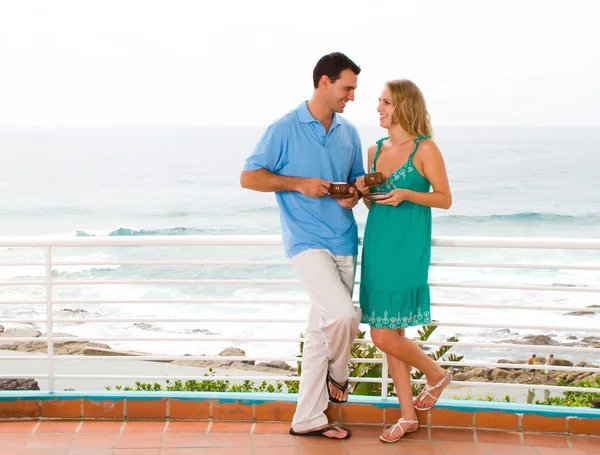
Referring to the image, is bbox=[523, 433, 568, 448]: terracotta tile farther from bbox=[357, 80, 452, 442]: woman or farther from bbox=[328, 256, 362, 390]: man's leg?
bbox=[328, 256, 362, 390]: man's leg

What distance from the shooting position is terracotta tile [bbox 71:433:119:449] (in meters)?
3.15

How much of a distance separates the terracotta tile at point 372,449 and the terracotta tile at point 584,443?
78cm

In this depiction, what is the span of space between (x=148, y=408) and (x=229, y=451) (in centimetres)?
50

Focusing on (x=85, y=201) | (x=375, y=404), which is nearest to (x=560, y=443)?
(x=375, y=404)

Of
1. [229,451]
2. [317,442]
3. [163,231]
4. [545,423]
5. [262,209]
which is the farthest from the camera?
[163,231]

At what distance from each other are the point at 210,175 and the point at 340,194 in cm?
2642

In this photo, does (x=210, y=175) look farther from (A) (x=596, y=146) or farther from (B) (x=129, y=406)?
(B) (x=129, y=406)

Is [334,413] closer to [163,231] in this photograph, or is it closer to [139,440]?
[139,440]

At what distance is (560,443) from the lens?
3234 millimetres

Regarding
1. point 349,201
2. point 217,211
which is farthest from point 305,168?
point 217,211

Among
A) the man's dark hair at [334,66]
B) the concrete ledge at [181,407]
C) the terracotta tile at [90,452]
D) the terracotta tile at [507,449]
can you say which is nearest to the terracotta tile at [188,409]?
the concrete ledge at [181,407]

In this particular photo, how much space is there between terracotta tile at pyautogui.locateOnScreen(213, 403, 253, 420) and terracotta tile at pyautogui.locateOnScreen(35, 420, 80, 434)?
2.03ft

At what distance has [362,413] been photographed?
11.2ft

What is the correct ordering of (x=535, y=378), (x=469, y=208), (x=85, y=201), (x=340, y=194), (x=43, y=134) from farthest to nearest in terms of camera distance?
(x=43, y=134), (x=85, y=201), (x=469, y=208), (x=535, y=378), (x=340, y=194)
